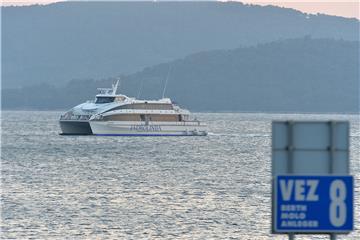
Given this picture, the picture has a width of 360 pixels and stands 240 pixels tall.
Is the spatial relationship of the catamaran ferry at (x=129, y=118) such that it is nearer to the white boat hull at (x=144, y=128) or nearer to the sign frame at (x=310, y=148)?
the white boat hull at (x=144, y=128)

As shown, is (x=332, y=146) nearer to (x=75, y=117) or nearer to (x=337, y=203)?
(x=337, y=203)

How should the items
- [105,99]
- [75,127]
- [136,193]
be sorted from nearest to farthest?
1. [136,193]
2. [105,99]
3. [75,127]

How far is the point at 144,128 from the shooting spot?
393ft

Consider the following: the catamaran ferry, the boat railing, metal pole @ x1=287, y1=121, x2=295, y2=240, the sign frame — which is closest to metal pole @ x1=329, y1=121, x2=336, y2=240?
the sign frame

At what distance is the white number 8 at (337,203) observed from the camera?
57.4 feet

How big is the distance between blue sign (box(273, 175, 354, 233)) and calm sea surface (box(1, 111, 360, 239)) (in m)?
18.7

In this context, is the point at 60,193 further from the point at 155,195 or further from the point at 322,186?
the point at 322,186

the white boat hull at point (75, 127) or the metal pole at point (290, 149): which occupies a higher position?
the metal pole at point (290, 149)

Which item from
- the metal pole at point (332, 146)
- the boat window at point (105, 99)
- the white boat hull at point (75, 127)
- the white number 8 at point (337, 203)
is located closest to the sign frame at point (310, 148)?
the metal pole at point (332, 146)

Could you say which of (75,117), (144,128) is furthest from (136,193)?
(75,117)

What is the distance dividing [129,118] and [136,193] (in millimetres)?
63830

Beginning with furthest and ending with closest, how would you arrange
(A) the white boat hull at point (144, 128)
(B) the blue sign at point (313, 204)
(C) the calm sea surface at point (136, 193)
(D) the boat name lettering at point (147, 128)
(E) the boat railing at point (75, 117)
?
(D) the boat name lettering at point (147, 128), (E) the boat railing at point (75, 117), (A) the white boat hull at point (144, 128), (C) the calm sea surface at point (136, 193), (B) the blue sign at point (313, 204)

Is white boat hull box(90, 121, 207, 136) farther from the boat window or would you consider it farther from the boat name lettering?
the boat window

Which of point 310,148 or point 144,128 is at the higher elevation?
point 310,148
